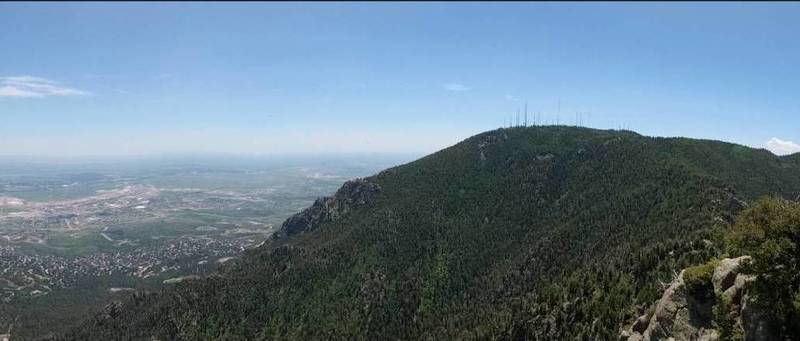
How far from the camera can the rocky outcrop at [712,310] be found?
55.2 meters

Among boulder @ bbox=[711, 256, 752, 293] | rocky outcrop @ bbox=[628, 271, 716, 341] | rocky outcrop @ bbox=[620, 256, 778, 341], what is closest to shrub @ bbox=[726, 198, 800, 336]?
rocky outcrop @ bbox=[620, 256, 778, 341]

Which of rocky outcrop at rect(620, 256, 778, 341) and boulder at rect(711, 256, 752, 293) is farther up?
boulder at rect(711, 256, 752, 293)

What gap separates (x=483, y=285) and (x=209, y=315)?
104050 millimetres

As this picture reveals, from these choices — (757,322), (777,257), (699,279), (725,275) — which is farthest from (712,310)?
(777,257)

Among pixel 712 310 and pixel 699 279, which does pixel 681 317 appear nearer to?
pixel 712 310

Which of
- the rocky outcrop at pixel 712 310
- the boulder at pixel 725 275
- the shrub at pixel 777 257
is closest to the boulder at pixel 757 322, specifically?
the rocky outcrop at pixel 712 310

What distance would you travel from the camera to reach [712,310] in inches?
2457

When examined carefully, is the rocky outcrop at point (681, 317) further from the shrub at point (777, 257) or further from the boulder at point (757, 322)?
the shrub at point (777, 257)

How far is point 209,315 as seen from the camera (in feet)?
650

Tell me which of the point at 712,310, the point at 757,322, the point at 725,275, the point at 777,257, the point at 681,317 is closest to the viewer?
the point at 777,257

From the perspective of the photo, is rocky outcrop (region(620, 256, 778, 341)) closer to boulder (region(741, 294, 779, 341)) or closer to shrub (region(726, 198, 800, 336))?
boulder (region(741, 294, 779, 341))

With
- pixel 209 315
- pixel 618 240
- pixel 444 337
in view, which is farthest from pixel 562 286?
pixel 209 315

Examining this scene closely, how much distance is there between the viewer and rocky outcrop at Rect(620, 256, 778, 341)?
55.2 meters

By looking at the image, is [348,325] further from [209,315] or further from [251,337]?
[209,315]
